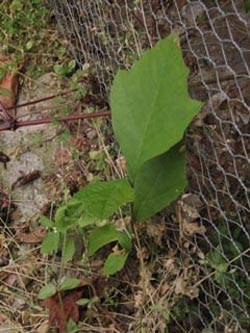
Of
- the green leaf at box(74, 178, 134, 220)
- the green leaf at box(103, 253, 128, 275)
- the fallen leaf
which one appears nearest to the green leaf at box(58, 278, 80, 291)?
the green leaf at box(103, 253, 128, 275)

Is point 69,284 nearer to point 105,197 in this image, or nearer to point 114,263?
point 114,263

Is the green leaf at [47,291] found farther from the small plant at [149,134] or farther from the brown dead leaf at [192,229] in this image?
the brown dead leaf at [192,229]

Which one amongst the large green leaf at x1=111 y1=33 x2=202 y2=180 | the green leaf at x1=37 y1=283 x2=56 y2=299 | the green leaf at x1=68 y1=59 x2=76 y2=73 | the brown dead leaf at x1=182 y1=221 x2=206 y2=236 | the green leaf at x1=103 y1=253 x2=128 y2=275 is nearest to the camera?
the large green leaf at x1=111 y1=33 x2=202 y2=180

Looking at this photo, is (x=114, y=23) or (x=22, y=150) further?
(x=22, y=150)

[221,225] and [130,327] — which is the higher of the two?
[221,225]

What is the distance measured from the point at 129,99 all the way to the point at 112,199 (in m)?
0.26

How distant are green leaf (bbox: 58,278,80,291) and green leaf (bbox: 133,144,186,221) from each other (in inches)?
12.1

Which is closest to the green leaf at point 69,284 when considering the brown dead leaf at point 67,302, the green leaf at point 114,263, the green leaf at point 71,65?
the brown dead leaf at point 67,302

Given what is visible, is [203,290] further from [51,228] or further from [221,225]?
[51,228]

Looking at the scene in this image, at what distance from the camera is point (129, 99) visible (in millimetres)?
1687

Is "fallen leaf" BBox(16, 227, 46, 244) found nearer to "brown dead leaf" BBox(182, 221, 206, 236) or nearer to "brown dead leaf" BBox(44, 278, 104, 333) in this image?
"brown dead leaf" BBox(44, 278, 104, 333)

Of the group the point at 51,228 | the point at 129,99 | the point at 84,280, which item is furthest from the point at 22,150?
the point at 129,99

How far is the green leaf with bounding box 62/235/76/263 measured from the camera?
6.43ft

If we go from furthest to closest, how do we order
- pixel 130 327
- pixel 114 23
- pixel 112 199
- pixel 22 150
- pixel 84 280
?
pixel 22 150
pixel 114 23
pixel 84 280
pixel 130 327
pixel 112 199
